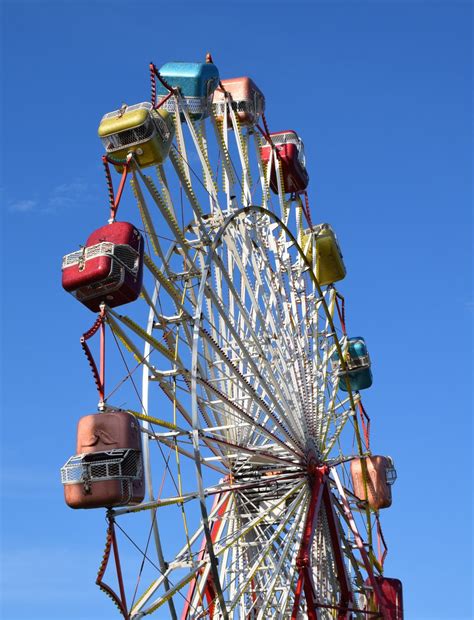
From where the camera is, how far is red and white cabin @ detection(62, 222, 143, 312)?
14.1m

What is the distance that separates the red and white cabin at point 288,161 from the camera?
76.5 ft

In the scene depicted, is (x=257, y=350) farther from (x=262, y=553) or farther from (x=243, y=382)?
(x=262, y=553)

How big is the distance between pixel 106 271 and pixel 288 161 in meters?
10.1

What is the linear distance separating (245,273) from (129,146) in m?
3.48

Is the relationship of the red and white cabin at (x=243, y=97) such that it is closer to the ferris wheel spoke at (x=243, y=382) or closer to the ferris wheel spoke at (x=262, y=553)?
the ferris wheel spoke at (x=243, y=382)

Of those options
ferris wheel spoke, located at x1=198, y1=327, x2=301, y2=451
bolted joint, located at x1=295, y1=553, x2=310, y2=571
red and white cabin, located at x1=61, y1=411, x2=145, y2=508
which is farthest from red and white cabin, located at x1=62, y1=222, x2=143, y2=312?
bolted joint, located at x1=295, y1=553, x2=310, y2=571

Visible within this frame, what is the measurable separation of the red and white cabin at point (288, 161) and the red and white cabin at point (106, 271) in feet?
29.0

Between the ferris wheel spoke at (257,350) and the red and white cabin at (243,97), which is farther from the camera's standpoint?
the red and white cabin at (243,97)

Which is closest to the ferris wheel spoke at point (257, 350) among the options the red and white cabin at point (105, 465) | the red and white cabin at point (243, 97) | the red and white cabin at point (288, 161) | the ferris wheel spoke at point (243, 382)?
the ferris wheel spoke at point (243, 382)

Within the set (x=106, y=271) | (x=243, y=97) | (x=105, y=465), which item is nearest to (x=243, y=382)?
(x=106, y=271)

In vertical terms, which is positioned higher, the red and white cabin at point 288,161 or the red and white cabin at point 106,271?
the red and white cabin at point 288,161

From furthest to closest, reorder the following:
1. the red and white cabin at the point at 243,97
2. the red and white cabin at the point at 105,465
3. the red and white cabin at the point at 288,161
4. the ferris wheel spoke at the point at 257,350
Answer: the red and white cabin at the point at 288,161
the red and white cabin at the point at 243,97
the ferris wheel spoke at the point at 257,350
the red and white cabin at the point at 105,465

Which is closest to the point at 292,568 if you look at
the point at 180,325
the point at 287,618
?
the point at 287,618

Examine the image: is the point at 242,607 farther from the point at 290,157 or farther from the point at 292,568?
the point at 290,157
